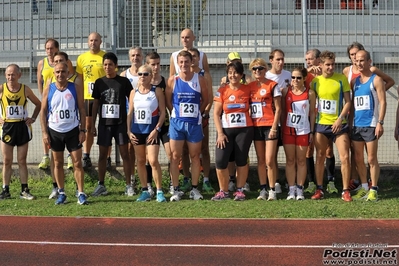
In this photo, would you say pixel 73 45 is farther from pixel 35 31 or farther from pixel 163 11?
pixel 163 11

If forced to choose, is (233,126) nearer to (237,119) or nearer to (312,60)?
(237,119)

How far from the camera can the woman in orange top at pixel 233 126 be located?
10047mm

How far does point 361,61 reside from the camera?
392 inches

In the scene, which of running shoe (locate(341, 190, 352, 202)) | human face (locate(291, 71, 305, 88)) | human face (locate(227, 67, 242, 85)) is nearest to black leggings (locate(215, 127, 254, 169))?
human face (locate(227, 67, 242, 85))

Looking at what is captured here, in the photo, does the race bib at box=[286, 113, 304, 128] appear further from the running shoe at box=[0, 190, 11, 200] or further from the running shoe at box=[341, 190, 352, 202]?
the running shoe at box=[0, 190, 11, 200]

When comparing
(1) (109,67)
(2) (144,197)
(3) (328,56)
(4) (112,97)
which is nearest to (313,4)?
(3) (328,56)

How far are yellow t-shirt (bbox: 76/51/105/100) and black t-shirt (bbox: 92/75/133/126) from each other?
23.9 inches

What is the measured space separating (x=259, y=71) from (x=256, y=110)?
1.78 ft

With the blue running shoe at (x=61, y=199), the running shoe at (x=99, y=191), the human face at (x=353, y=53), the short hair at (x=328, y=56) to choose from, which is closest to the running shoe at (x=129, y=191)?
the running shoe at (x=99, y=191)

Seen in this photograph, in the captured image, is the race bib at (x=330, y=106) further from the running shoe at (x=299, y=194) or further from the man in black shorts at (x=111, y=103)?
the man in black shorts at (x=111, y=103)

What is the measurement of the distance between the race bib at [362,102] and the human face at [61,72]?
406 cm

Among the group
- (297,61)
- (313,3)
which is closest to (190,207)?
(297,61)

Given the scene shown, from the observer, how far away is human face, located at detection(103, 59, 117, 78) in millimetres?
10500

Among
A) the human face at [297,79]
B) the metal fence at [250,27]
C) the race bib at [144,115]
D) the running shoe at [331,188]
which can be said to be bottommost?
the running shoe at [331,188]
